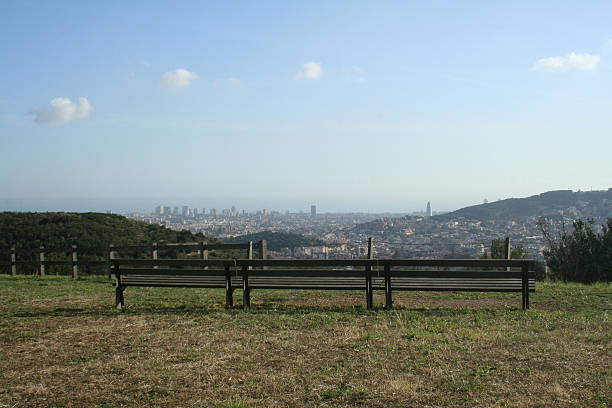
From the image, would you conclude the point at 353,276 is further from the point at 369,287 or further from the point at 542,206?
the point at 542,206

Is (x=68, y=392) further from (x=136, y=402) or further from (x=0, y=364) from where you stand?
(x=0, y=364)

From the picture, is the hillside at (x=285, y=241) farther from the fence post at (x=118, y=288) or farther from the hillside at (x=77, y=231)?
the fence post at (x=118, y=288)

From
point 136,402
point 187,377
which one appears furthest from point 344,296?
point 136,402

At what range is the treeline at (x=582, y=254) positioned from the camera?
63.8 feet

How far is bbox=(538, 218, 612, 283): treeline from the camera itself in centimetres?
1945

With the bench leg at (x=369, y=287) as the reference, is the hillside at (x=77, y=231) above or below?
above

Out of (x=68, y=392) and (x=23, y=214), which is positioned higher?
(x=23, y=214)

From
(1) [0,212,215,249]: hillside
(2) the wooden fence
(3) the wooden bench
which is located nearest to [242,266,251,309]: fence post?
(3) the wooden bench

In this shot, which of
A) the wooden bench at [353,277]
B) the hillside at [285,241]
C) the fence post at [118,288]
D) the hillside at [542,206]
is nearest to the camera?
the wooden bench at [353,277]

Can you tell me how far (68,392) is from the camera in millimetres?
5375

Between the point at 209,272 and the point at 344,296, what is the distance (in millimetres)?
3414

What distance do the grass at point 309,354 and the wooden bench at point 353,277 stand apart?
1.43ft

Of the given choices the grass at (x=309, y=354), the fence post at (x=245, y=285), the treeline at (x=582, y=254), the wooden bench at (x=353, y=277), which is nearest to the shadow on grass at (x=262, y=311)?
the grass at (x=309, y=354)

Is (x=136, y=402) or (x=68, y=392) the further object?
(x=68, y=392)
